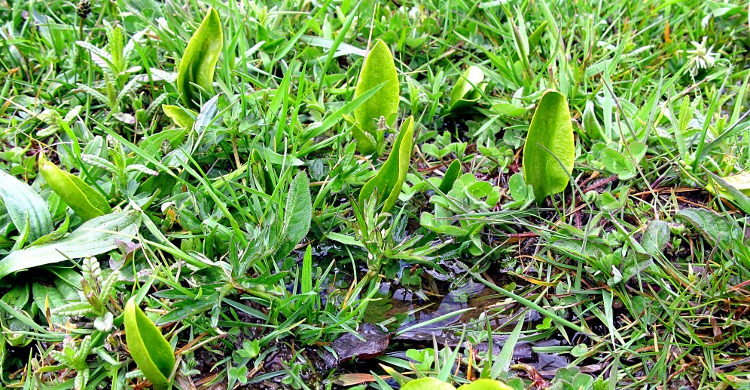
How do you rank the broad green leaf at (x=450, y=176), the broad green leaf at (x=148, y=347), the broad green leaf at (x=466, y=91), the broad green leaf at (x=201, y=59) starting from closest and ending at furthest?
1. the broad green leaf at (x=148, y=347)
2. the broad green leaf at (x=450, y=176)
3. the broad green leaf at (x=201, y=59)
4. the broad green leaf at (x=466, y=91)

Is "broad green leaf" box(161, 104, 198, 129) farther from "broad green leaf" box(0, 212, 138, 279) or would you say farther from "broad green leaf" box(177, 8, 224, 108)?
"broad green leaf" box(0, 212, 138, 279)

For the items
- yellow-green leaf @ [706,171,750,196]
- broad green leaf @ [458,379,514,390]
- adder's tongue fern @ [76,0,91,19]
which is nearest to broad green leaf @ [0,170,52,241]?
adder's tongue fern @ [76,0,91,19]

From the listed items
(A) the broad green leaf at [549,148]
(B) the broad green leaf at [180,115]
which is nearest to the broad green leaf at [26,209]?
(B) the broad green leaf at [180,115]

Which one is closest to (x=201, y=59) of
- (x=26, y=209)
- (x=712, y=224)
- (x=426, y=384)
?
(x=26, y=209)

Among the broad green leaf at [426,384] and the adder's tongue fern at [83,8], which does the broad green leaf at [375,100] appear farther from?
the adder's tongue fern at [83,8]

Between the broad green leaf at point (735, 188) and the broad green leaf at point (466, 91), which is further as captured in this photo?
the broad green leaf at point (466, 91)

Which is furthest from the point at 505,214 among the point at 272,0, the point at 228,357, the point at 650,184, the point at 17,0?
the point at 17,0

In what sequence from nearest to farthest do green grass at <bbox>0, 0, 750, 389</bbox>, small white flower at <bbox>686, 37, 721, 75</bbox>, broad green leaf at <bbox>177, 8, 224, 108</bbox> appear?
green grass at <bbox>0, 0, 750, 389</bbox> → broad green leaf at <bbox>177, 8, 224, 108</bbox> → small white flower at <bbox>686, 37, 721, 75</bbox>
